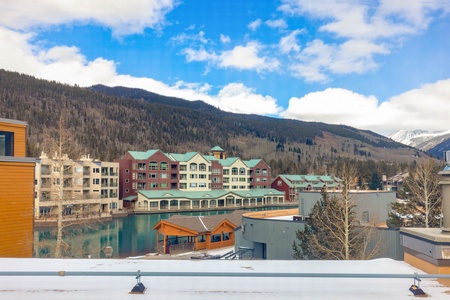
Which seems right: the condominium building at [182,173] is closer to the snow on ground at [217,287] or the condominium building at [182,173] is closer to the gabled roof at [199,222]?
the gabled roof at [199,222]

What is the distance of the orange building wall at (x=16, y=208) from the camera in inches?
478

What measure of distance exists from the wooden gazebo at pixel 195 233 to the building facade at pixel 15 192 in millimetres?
14535

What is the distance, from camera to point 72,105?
511 feet

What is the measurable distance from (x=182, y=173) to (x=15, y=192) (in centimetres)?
5415

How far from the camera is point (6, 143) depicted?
508 inches

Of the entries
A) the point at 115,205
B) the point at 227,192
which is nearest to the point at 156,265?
the point at 115,205

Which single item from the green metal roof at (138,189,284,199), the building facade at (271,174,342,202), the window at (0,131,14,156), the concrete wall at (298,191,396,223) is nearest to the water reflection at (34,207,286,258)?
the window at (0,131,14,156)

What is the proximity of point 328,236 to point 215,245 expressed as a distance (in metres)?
14.9

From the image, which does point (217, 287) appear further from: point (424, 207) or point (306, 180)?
point (306, 180)

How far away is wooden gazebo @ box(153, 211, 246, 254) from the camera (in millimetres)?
27266

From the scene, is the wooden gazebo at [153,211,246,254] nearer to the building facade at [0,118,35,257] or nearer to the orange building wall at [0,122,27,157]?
the building facade at [0,118,35,257]

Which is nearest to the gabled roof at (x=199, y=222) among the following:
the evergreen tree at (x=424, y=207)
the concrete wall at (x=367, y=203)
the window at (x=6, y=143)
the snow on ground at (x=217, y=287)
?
the concrete wall at (x=367, y=203)

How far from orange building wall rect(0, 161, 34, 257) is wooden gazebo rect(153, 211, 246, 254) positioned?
14.5m

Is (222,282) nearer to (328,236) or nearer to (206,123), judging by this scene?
(328,236)
